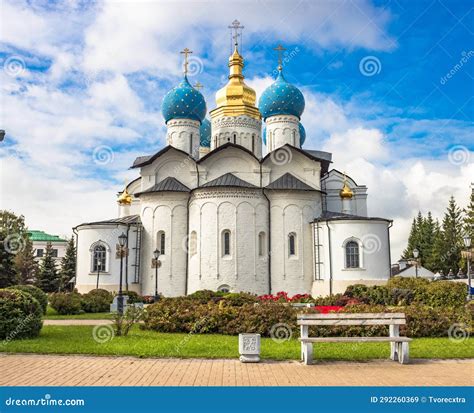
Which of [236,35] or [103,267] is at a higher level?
[236,35]

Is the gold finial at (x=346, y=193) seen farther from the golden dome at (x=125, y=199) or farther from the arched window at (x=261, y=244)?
the golden dome at (x=125, y=199)

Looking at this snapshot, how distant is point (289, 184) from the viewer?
101 feet

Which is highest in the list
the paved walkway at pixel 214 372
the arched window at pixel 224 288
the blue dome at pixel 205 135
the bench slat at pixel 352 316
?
the blue dome at pixel 205 135

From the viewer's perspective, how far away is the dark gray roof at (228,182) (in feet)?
97.2

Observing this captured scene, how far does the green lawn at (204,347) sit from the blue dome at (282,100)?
82.9 ft

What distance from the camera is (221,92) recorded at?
37.4 m

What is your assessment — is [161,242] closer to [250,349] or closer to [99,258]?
[99,258]

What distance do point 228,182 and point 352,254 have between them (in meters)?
8.54

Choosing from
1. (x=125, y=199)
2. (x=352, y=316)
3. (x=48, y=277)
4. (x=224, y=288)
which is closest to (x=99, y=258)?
(x=125, y=199)

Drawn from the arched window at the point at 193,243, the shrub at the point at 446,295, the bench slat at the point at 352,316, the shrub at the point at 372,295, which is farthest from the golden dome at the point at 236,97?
the bench slat at the point at 352,316

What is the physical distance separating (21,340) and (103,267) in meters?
19.4

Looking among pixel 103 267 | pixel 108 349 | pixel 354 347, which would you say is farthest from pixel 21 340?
pixel 103 267

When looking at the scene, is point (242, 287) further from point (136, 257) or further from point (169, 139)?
point (169, 139)

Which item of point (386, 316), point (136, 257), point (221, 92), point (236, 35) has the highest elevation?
point (236, 35)
